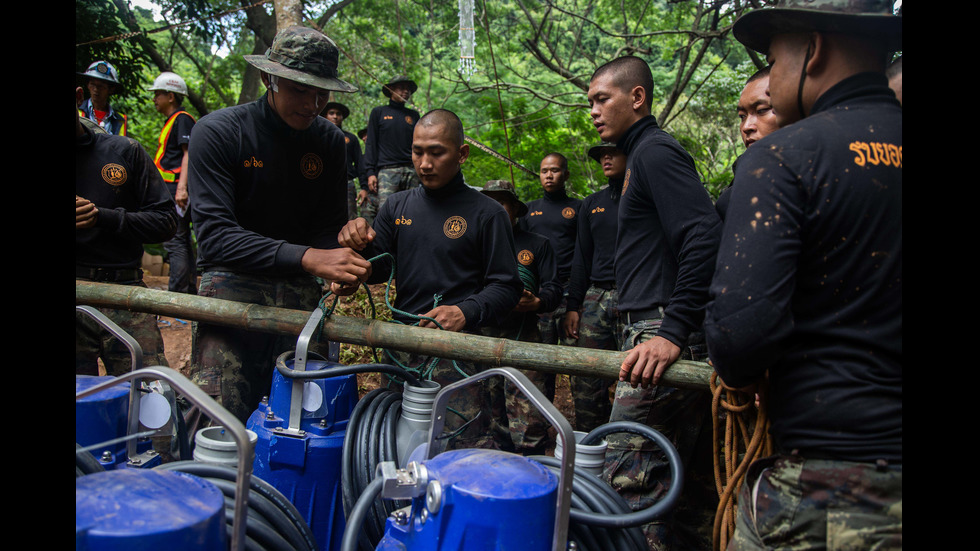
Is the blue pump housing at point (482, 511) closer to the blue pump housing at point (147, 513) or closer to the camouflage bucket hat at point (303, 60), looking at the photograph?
the blue pump housing at point (147, 513)

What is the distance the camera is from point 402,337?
2.83 metres

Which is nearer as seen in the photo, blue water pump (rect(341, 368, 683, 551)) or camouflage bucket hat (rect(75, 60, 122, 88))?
blue water pump (rect(341, 368, 683, 551))

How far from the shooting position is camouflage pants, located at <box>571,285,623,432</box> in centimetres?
502

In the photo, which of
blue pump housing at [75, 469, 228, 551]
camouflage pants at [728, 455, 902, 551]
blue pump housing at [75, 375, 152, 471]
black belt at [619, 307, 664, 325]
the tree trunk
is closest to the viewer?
blue pump housing at [75, 469, 228, 551]

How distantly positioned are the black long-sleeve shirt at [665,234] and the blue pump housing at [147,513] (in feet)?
5.67

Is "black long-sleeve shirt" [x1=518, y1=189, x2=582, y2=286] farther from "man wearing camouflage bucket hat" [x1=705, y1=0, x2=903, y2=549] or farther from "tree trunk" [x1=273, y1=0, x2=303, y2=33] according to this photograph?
"man wearing camouflage bucket hat" [x1=705, y1=0, x2=903, y2=549]

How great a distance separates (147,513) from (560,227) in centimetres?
542

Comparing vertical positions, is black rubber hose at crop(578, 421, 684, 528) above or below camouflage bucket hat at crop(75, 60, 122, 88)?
below

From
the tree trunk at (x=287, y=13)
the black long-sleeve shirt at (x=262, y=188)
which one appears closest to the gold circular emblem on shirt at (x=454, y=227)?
the black long-sleeve shirt at (x=262, y=188)

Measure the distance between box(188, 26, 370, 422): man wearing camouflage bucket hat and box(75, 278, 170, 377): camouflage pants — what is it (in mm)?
929

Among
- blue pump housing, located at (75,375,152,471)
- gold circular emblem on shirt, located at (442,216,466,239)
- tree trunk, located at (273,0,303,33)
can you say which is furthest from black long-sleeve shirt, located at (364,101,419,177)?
blue pump housing, located at (75,375,152,471)

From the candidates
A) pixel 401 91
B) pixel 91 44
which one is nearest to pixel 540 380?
pixel 401 91

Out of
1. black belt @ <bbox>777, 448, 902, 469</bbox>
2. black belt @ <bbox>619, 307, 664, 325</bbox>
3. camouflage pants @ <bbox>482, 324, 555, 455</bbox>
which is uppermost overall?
black belt @ <bbox>619, 307, 664, 325</bbox>

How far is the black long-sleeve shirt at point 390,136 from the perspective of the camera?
28.4 ft
